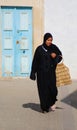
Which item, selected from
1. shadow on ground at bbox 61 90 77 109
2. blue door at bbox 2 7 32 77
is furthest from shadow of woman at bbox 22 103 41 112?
blue door at bbox 2 7 32 77

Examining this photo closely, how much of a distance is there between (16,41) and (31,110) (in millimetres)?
5154

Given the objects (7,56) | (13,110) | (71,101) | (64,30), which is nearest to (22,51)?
(7,56)

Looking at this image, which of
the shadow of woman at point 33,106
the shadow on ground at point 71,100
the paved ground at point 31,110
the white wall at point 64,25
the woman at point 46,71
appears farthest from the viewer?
the white wall at point 64,25

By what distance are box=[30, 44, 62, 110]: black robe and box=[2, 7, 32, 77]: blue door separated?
5.21m

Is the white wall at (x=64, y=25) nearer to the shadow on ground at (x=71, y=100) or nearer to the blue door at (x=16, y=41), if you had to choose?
the blue door at (x=16, y=41)

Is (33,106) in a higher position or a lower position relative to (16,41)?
lower

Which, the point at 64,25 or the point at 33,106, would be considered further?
the point at 64,25

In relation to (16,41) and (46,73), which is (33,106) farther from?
(16,41)

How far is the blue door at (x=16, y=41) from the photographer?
1510cm

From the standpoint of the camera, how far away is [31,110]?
1028 cm

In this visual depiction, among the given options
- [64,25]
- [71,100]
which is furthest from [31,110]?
[64,25]

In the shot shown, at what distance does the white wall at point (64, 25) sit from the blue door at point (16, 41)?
61 cm

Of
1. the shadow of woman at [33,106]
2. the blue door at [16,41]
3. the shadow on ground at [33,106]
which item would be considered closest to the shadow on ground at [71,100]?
the shadow on ground at [33,106]

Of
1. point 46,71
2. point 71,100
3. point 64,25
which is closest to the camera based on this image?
point 46,71
